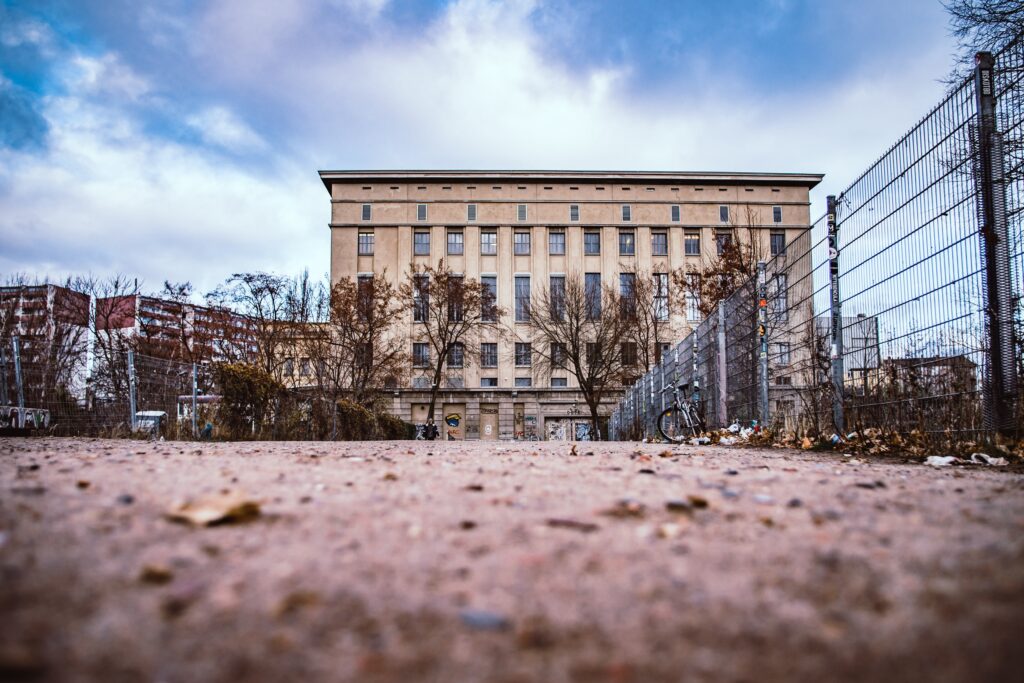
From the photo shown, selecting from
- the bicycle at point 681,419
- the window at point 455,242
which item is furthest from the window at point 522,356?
the bicycle at point 681,419

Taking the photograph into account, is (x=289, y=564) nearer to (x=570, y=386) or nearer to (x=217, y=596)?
(x=217, y=596)

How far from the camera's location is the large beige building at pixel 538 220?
5878 centimetres

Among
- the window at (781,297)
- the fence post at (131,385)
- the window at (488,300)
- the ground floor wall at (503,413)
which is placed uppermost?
the window at (488,300)

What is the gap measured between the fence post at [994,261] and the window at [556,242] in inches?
2126

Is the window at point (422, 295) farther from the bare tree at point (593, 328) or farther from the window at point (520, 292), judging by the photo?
the window at point (520, 292)

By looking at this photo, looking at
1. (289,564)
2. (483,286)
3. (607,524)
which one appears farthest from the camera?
(483,286)

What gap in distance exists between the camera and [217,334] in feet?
133

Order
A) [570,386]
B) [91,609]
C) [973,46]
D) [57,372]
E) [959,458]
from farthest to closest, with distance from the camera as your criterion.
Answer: [570,386], [57,372], [973,46], [959,458], [91,609]

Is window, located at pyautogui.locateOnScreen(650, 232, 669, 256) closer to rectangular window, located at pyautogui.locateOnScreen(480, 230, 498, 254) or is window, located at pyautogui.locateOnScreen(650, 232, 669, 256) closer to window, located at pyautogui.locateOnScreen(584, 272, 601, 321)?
rectangular window, located at pyautogui.locateOnScreen(480, 230, 498, 254)

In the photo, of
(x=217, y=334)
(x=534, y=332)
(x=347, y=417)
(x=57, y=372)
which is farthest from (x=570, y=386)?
(x=57, y=372)

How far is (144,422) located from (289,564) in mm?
13434

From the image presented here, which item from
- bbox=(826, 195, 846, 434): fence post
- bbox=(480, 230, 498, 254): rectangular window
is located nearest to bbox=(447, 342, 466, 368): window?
bbox=(480, 230, 498, 254): rectangular window

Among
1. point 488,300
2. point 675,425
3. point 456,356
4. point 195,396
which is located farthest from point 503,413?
point 195,396

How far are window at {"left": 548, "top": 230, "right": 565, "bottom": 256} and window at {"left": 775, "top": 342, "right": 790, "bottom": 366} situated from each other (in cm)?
4989
